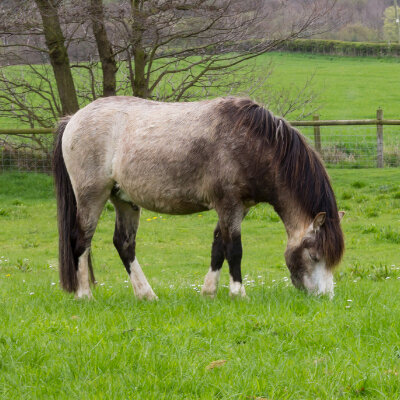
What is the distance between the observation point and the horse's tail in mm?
6137

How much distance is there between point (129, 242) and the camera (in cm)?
638

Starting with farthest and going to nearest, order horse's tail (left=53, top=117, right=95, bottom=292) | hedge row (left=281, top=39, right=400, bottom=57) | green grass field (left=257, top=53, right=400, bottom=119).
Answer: hedge row (left=281, top=39, right=400, bottom=57), green grass field (left=257, top=53, right=400, bottom=119), horse's tail (left=53, top=117, right=95, bottom=292)

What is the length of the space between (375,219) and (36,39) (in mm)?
9071

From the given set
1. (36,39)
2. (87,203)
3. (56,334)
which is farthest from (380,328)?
(36,39)

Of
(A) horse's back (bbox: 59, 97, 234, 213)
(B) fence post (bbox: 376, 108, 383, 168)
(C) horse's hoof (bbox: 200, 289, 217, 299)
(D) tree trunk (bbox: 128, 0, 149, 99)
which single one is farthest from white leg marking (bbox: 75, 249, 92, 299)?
(B) fence post (bbox: 376, 108, 383, 168)

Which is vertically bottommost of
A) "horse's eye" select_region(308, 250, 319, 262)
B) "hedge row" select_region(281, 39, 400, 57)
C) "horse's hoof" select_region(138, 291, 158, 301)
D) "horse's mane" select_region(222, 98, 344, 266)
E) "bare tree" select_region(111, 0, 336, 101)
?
"horse's hoof" select_region(138, 291, 158, 301)

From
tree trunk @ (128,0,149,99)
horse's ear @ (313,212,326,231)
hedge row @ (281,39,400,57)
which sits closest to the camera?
horse's ear @ (313,212,326,231)

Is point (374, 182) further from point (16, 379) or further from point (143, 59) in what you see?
point (16, 379)

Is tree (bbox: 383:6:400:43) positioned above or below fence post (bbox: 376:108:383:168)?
above

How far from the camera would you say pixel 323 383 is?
3354 mm

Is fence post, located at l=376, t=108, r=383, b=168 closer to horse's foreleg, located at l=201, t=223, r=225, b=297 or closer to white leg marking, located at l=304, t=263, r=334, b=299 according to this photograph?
horse's foreleg, located at l=201, t=223, r=225, b=297

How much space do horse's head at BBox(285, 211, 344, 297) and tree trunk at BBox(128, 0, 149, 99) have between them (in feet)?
27.7

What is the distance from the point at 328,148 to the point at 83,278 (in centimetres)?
1381

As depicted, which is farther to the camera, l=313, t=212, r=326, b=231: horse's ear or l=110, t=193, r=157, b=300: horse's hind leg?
l=110, t=193, r=157, b=300: horse's hind leg
